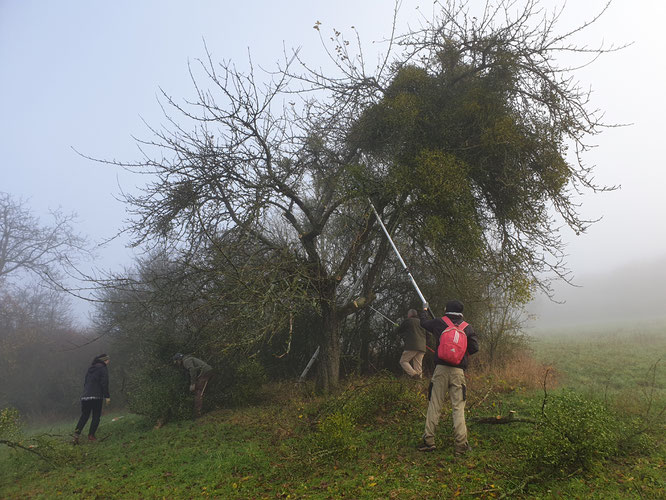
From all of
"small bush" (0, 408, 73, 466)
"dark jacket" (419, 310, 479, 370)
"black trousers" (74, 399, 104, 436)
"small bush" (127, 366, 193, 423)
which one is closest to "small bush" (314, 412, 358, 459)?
"dark jacket" (419, 310, 479, 370)

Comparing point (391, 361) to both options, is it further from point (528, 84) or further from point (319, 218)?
point (528, 84)

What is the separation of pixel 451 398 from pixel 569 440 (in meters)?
1.56

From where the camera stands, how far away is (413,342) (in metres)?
10.6

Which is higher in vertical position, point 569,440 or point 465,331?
point 465,331

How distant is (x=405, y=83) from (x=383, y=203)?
292 cm

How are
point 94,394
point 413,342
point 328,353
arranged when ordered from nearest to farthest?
1. point 94,394
2. point 328,353
3. point 413,342

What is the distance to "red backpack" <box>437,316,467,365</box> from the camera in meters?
5.85

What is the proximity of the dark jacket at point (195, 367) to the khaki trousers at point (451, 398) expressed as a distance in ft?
21.4

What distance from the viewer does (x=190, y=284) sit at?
10.1 meters

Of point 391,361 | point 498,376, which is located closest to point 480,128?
point 498,376

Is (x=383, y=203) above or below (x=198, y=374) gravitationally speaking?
above

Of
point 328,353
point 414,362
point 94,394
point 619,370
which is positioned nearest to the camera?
point 94,394

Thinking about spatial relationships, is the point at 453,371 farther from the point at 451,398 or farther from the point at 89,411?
the point at 89,411

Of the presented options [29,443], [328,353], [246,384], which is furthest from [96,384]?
[328,353]
